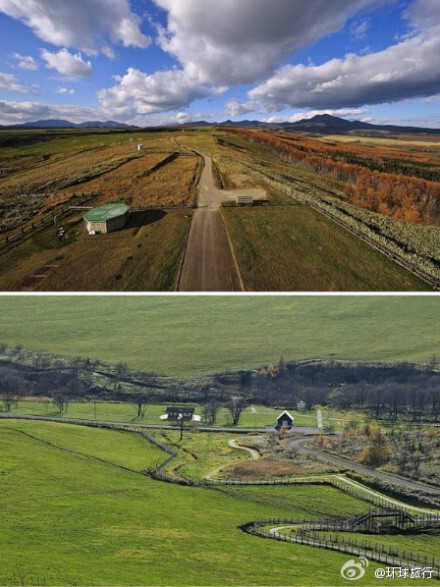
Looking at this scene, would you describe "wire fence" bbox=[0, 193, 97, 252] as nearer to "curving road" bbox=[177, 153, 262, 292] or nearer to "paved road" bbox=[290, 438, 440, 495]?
"curving road" bbox=[177, 153, 262, 292]

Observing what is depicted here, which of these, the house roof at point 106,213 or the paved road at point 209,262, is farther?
the house roof at point 106,213

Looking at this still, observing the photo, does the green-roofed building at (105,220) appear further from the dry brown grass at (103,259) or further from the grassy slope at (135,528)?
the grassy slope at (135,528)

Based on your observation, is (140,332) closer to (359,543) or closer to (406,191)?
(406,191)

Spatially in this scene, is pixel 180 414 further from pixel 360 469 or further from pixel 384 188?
pixel 384 188

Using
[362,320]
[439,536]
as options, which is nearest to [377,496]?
[439,536]

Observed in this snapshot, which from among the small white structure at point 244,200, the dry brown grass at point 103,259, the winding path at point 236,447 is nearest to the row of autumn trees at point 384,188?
the small white structure at point 244,200

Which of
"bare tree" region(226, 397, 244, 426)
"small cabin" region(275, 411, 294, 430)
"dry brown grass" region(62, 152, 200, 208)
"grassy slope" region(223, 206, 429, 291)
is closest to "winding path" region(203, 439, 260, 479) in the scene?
"bare tree" region(226, 397, 244, 426)
